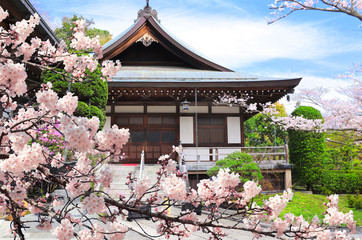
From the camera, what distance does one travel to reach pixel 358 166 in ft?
51.0

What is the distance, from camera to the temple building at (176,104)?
39.5 feet

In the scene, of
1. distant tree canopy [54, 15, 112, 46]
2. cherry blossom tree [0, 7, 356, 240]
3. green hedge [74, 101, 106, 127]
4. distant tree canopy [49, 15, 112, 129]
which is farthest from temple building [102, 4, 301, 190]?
distant tree canopy [54, 15, 112, 46]

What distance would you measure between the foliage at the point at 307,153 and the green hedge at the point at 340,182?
497 mm

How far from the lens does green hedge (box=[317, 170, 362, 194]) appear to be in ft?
41.7

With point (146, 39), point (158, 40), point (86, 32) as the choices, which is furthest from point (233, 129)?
point (86, 32)

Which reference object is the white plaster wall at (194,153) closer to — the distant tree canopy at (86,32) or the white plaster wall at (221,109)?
the white plaster wall at (221,109)

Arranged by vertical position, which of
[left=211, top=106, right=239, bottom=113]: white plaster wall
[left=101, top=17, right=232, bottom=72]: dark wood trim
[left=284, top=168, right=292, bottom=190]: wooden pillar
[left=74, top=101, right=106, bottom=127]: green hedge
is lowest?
[left=284, top=168, right=292, bottom=190]: wooden pillar

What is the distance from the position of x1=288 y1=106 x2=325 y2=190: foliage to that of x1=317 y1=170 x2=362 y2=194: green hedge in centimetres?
50

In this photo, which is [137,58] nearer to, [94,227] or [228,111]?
[228,111]

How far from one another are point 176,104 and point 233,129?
122 inches

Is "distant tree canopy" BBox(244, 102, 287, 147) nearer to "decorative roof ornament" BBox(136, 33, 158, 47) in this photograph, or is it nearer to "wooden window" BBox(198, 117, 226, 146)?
"wooden window" BBox(198, 117, 226, 146)

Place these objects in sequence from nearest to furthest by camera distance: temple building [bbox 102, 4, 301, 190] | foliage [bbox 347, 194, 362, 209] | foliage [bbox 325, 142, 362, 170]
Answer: foliage [bbox 347, 194, 362, 209] < temple building [bbox 102, 4, 301, 190] < foliage [bbox 325, 142, 362, 170]

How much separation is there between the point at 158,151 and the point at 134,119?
1.98 m

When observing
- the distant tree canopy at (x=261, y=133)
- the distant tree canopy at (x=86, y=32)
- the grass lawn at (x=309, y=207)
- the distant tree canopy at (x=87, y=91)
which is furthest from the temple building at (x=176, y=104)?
the distant tree canopy at (x=86, y=32)
